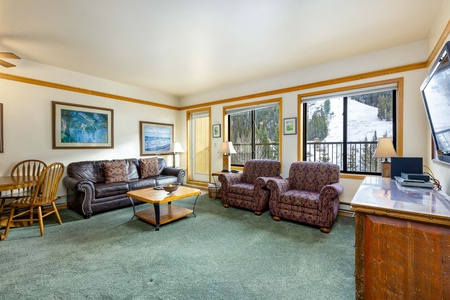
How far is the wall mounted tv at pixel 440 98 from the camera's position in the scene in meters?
1.39

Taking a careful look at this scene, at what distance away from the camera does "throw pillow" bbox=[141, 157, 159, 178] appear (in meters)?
4.66

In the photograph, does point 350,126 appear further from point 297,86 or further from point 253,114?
point 253,114

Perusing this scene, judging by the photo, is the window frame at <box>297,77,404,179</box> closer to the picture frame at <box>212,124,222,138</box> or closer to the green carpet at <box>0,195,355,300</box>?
the green carpet at <box>0,195,355,300</box>

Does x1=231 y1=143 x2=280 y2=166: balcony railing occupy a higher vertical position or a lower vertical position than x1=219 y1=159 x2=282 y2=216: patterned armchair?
higher

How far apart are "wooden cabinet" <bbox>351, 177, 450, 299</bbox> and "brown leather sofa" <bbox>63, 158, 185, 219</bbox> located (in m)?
3.17

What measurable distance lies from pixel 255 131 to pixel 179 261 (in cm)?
342

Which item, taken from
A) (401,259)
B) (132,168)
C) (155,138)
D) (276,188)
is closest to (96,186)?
(132,168)

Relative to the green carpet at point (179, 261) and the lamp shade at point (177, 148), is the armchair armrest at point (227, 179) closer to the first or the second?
the green carpet at point (179, 261)

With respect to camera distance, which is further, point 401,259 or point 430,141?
point 430,141

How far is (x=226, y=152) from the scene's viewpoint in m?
4.48

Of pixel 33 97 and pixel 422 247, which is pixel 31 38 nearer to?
pixel 33 97

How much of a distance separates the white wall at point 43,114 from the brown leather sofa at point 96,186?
344mm

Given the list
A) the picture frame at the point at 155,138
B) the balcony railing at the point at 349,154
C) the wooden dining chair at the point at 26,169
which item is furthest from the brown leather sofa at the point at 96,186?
the balcony railing at the point at 349,154

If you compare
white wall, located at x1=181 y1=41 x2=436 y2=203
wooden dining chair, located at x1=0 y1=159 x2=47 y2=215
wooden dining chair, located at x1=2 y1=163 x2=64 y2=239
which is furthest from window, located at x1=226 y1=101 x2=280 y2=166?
wooden dining chair, located at x1=0 y1=159 x2=47 y2=215
